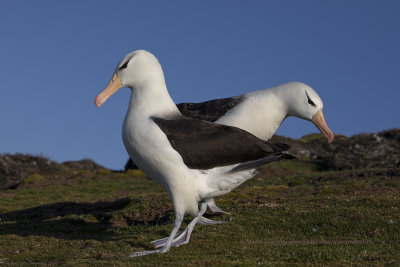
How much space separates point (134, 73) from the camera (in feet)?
30.9

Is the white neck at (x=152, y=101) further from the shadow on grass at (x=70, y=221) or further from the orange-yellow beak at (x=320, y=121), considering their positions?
the shadow on grass at (x=70, y=221)

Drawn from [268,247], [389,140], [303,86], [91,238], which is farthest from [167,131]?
[389,140]

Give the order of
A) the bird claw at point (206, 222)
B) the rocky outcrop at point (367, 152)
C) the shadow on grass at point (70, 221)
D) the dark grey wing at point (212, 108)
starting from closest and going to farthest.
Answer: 1. the dark grey wing at point (212, 108)
2. the bird claw at point (206, 222)
3. the shadow on grass at point (70, 221)
4. the rocky outcrop at point (367, 152)

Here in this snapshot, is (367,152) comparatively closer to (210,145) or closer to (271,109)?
(271,109)

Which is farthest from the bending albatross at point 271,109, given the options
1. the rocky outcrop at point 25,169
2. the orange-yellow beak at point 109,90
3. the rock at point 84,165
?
the rock at point 84,165

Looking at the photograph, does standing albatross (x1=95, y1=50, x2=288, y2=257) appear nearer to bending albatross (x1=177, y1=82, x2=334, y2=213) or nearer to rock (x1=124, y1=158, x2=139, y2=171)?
bending albatross (x1=177, y1=82, x2=334, y2=213)

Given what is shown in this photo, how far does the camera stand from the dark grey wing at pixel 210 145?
28.1 ft

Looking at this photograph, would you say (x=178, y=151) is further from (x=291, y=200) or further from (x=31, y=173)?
(x=31, y=173)

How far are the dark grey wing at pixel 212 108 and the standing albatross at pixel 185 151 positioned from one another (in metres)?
2.17

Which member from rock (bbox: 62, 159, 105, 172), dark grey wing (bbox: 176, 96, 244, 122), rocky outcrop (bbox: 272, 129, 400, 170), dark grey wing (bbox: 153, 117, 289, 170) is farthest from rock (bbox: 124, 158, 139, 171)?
dark grey wing (bbox: 153, 117, 289, 170)

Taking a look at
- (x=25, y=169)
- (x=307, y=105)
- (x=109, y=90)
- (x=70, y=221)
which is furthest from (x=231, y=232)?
(x=25, y=169)

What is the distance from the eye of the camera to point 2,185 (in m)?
35.7

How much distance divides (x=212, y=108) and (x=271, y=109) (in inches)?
57.6

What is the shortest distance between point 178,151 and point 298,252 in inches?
120
